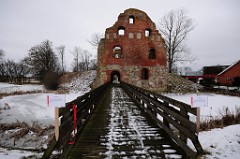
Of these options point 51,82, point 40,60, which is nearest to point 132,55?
point 51,82

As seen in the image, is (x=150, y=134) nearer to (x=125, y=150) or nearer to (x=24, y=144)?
(x=125, y=150)

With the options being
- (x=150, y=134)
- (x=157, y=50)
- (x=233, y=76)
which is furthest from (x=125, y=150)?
(x=233, y=76)

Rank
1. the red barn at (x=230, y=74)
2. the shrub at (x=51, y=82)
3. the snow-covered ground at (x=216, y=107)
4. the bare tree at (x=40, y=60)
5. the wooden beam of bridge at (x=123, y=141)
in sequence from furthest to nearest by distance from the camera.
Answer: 1. the bare tree at (x=40, y=60)
2. the red barn at (x=230, y=74)
3. the shrub at (x=51, y=82)
4. the snow-covered ground at (x=216, y=107)
5. the wooden beam of bridge at (x=123, y=141)

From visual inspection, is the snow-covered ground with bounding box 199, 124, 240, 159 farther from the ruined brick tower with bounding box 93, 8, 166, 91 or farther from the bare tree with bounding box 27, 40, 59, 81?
the bare tree with bounding box 27, 40, 59, 81

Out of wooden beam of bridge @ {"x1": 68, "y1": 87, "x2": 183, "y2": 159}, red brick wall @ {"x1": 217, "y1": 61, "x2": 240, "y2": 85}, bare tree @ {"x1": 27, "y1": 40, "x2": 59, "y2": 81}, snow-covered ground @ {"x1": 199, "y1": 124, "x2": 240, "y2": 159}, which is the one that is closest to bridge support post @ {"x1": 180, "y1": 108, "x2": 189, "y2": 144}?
wooden beam of bridge @ {"x1": 68, "y1": 87, "x2": 183, "y2": 159}

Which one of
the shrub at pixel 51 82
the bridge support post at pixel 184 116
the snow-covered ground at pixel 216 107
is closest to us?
the bridge support post at pixel 184 116

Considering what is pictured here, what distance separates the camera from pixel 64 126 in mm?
3533

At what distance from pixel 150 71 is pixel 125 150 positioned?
66.6 feet

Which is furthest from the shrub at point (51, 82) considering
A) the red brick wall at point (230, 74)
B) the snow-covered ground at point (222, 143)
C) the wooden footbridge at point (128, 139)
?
the red brick wall at point (230, 74)

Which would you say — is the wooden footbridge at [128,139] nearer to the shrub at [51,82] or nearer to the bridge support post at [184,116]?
the bridge support post at [184,116]

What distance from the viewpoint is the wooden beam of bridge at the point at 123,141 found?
372 cm

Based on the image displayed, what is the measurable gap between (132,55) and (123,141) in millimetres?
19547

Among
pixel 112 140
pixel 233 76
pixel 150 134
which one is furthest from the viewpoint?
pixel 233 76

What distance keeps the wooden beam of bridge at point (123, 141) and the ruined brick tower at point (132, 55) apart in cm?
1670
